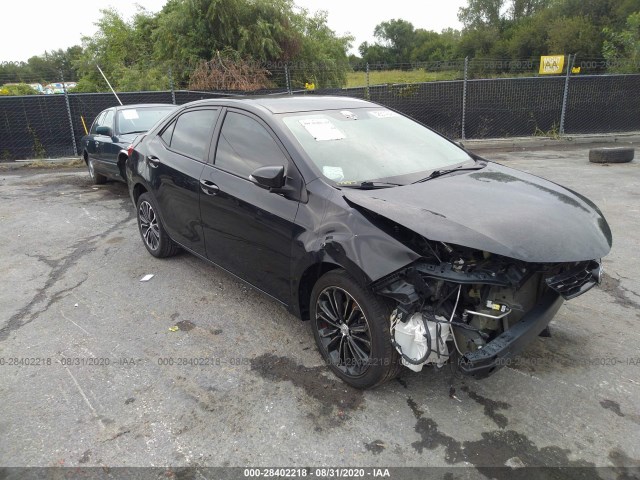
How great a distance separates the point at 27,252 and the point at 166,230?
7.61ft

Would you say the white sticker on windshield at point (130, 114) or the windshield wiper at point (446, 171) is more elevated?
the white sticker on windshield at point (130, 114)

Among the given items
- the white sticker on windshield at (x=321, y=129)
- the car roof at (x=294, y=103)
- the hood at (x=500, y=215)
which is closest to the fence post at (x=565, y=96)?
the car roof at (x=294, y=103)

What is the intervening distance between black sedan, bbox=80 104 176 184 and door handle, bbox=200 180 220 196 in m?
4.37

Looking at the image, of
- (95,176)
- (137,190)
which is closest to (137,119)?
(95,176)

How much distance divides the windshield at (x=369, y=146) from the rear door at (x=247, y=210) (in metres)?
0.25

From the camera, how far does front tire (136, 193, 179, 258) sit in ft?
16.2

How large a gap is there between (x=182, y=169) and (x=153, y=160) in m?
0.68

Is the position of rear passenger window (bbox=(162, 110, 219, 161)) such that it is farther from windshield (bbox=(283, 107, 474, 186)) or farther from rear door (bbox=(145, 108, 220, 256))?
windshield (bbox=(283, 107, 474, 186))

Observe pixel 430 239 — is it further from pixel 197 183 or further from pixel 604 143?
pixel 604 143

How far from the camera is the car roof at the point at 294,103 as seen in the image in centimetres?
366

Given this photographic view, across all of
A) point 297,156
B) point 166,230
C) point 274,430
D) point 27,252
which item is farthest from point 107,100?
point 274,430

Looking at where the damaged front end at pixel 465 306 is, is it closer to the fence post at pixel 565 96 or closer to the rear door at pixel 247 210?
the rear door at pixel 247 210

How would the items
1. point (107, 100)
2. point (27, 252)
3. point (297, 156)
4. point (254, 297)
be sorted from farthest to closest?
point (107, 100) < point (27, 252) < point (254, 297) < point (297, 156)

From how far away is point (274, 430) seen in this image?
264cm
